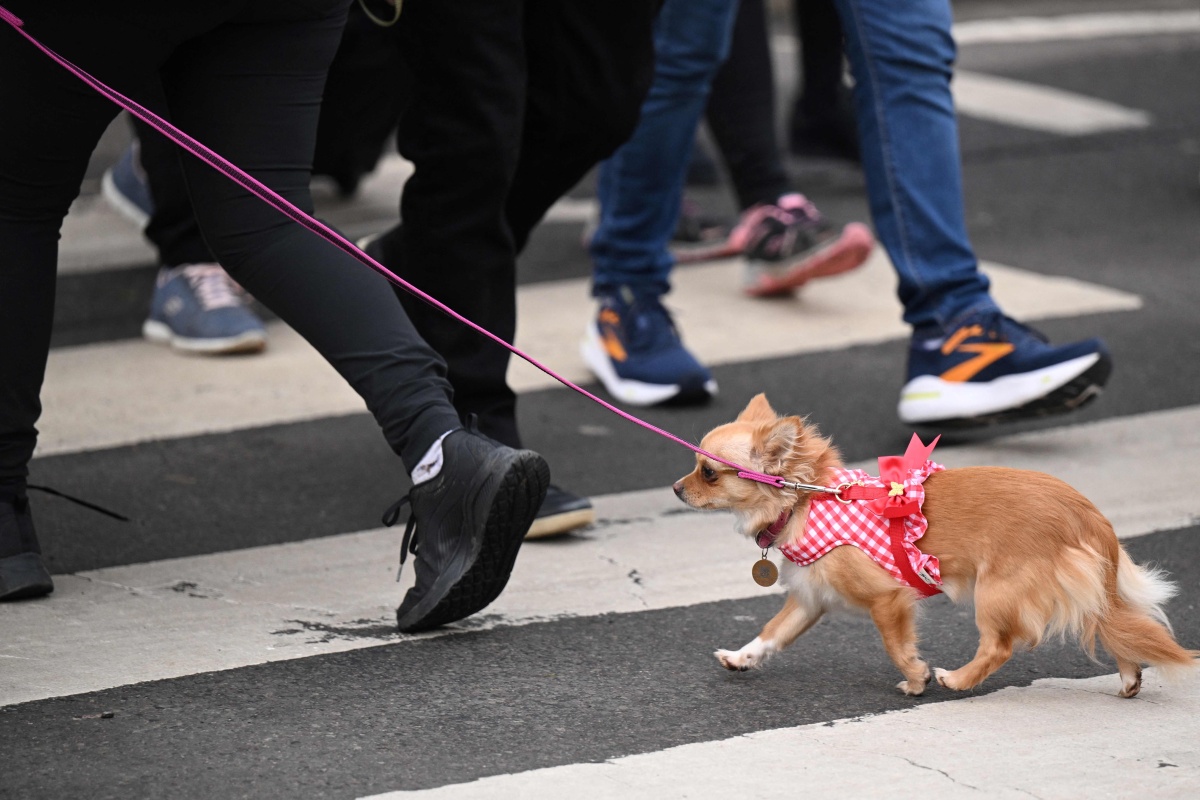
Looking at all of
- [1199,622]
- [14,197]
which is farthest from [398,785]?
[1199,622]

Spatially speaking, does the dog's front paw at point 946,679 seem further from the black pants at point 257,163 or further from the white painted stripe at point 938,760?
the black pants at point 257,163

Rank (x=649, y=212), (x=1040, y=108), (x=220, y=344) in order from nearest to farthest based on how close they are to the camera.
Answer: (x=649, y=212) < (x=220, y=344) < (x=1040, y=108)

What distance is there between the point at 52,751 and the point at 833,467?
4.54 feet

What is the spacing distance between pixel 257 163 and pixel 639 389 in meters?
1.93

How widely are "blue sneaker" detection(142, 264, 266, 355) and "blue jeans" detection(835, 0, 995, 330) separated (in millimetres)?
2055

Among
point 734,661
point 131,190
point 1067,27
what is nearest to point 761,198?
point 131,190

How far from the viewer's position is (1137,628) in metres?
2.69

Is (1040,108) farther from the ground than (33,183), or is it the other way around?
(33,183)

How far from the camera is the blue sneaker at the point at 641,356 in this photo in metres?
4.67

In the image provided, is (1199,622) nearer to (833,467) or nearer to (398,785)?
(833,467)

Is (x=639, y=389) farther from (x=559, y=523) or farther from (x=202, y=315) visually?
(x=202, y=315)

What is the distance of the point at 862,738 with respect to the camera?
259cm

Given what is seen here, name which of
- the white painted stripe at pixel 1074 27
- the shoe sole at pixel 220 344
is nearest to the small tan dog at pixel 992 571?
the shoe sole at pixel 220 344

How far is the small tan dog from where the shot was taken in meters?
2.66
